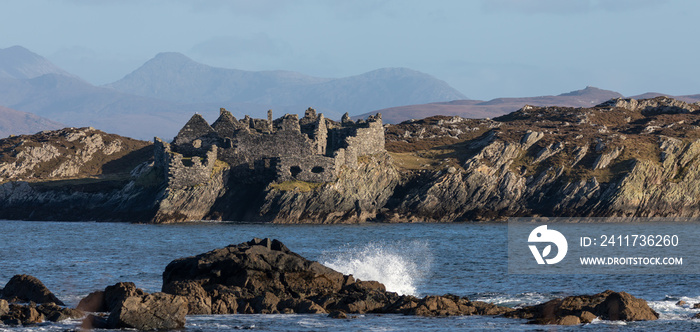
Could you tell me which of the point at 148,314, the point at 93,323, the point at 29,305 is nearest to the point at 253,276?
the point at 148,314

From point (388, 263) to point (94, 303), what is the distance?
734 inches

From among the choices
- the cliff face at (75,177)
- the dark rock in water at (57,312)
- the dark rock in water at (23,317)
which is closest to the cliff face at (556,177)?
the cliff face at (75,177)

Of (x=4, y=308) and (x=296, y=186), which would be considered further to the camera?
(x=296, y=186)

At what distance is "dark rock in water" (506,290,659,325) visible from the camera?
3175cm

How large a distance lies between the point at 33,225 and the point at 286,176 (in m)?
21.6

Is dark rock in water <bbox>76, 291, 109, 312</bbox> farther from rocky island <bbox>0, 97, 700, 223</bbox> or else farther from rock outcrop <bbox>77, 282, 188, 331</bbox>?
rocky island <bbox>0, 97, 700, 223</bbox>

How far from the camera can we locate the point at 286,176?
82.8 m

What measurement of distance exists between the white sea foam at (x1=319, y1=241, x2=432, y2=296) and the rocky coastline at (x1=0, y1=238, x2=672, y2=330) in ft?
17.8

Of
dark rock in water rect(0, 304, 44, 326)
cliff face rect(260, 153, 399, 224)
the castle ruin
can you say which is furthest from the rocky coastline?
the castle ruin

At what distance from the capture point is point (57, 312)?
103ft

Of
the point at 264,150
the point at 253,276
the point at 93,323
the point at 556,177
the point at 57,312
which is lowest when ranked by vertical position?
the point at 93,323

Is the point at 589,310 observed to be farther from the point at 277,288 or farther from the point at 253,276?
the point at 253,276

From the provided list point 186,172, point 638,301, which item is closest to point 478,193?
point 186,172

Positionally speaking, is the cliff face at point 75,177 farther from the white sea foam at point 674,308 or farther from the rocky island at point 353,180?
the white sea foam at point 674,308
